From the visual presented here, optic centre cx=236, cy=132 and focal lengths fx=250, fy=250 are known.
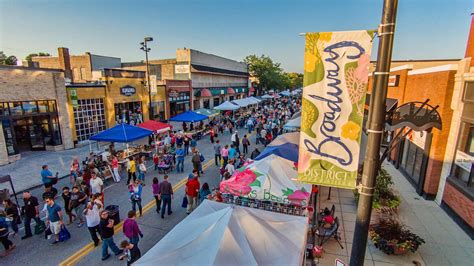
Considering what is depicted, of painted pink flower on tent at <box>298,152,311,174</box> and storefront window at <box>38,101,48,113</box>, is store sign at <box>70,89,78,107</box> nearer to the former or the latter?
storefront window at <box>38,101,48,113</box>

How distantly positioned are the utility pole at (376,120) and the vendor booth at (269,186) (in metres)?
3.96

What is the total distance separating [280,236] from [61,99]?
1995cm

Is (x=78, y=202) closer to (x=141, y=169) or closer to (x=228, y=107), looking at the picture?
(x=141, y=169)

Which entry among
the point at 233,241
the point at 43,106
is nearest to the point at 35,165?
the point at 43,106

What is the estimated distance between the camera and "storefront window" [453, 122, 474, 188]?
863 cm

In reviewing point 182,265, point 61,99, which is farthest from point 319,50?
point 61,99

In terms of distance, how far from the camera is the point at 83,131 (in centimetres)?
2081

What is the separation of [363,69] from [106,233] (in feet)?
24.0

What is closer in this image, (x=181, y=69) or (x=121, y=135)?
(x=121, y=135)

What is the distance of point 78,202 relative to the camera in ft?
28.4

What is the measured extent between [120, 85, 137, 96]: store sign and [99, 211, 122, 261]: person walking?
1939cm

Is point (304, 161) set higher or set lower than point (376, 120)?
lower

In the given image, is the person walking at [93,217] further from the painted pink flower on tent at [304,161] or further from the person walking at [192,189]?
the painted pink flower on tent at [304,161]

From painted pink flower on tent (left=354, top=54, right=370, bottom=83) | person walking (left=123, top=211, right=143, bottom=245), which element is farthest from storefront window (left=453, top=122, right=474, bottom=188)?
person walking (left=123, top=211, right=143, bottom=245)
